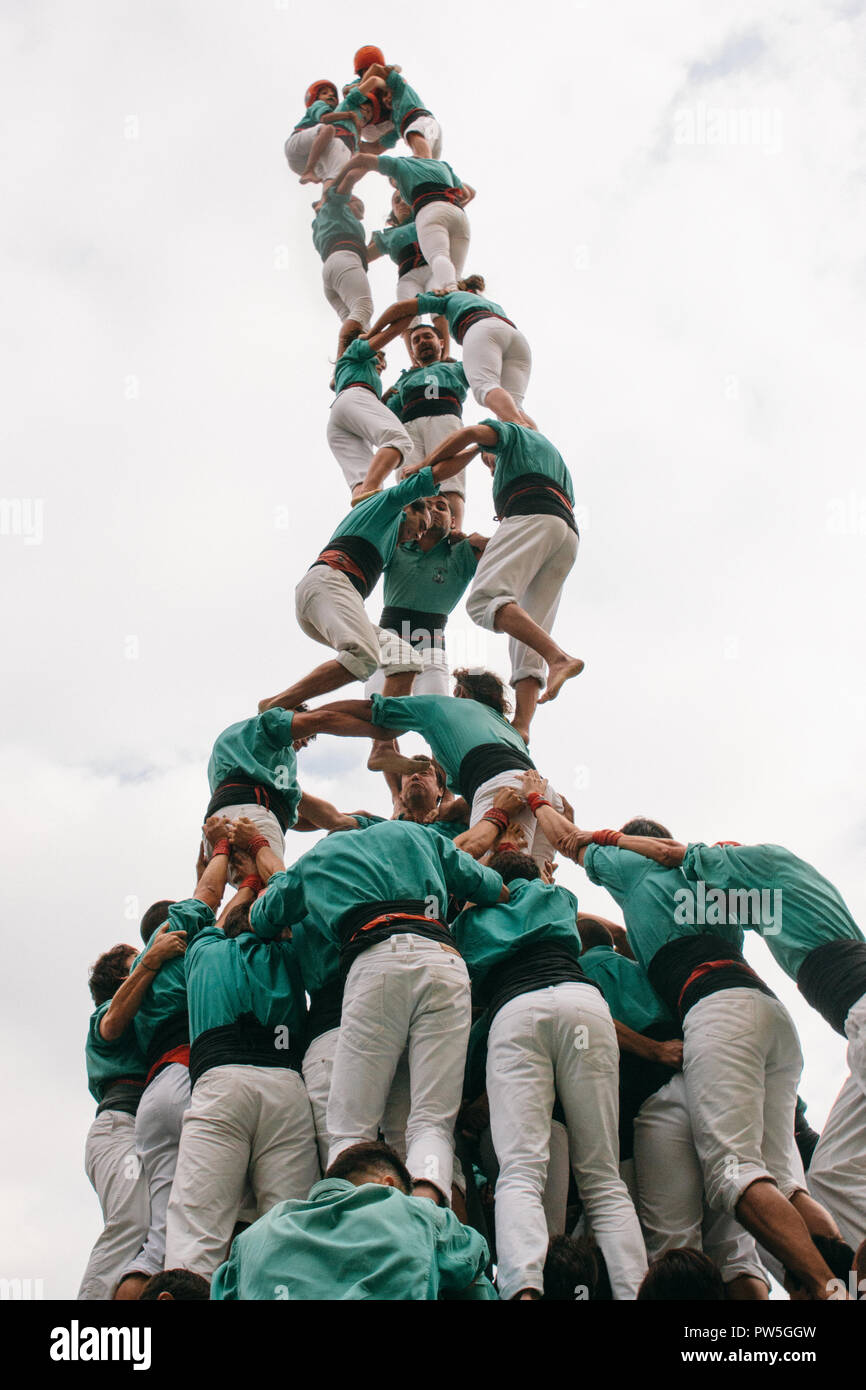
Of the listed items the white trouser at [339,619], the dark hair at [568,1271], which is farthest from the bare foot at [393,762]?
the dark hair at [568,1271]

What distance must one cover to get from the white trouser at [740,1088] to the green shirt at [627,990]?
51 centimetres

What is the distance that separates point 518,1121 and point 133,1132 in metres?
2.59

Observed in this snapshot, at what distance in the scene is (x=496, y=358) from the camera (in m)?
11.5

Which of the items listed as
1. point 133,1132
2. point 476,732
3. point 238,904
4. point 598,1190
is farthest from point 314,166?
point 598,1190

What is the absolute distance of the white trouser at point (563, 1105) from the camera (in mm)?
5211

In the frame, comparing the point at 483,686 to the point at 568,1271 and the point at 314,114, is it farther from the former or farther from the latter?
the point at 314,114

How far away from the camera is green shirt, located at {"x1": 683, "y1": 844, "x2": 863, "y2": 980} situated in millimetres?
6266

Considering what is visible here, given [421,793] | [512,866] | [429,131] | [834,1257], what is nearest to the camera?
[834,1257]

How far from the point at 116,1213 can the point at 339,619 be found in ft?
13.3

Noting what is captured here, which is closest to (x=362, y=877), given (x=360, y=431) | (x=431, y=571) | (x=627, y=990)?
(x=627, y=990)

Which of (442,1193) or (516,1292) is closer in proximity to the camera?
(516,1292)

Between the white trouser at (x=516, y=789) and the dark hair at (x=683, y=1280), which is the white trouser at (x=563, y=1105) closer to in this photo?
the dark hair at (x=683, y=1280)
